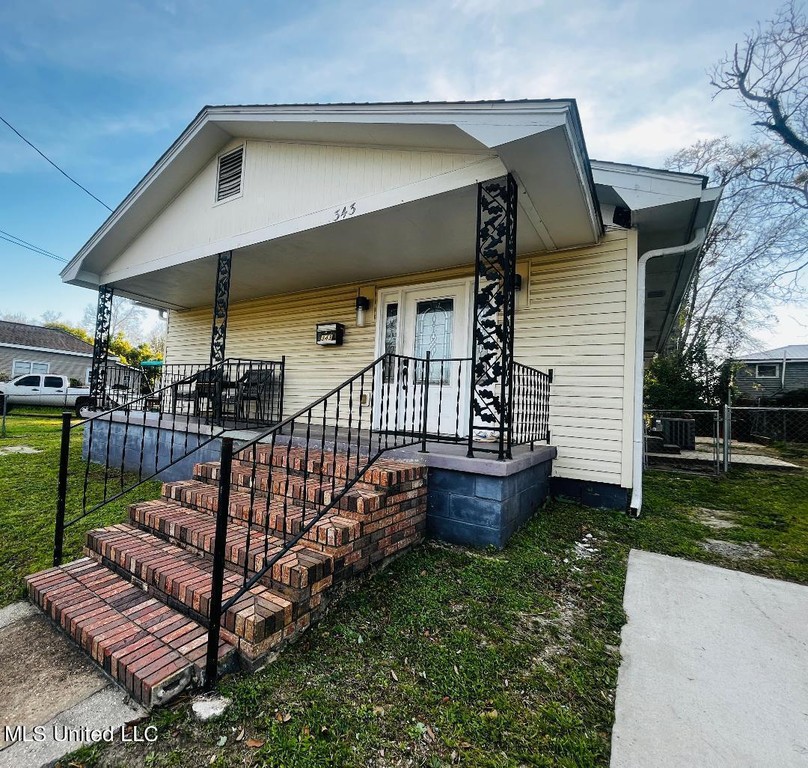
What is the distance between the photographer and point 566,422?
4535mm

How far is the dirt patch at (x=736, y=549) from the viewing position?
3.22 metres

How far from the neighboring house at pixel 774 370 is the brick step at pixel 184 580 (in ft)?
69.1

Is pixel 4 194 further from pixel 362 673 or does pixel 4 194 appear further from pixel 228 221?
pixel 362 673

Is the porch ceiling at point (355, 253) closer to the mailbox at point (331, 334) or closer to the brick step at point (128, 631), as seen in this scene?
the mailbox at point (331, 334)

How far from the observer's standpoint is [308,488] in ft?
9.43

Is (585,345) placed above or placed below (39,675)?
above

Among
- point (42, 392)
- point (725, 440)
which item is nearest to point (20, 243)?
point (42, 392)

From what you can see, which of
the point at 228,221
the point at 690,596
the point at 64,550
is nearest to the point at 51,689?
the point at 64,550

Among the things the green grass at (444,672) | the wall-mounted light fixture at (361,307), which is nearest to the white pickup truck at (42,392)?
the wall-mounted light fixture at (361,307)

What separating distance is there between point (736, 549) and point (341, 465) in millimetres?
3386

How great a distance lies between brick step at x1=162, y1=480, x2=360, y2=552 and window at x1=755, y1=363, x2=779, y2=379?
74.9ft

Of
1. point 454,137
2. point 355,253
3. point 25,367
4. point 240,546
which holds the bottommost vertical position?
point 240,546

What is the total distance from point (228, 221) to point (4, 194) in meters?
23.2

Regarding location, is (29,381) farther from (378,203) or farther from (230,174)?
(378,203)
